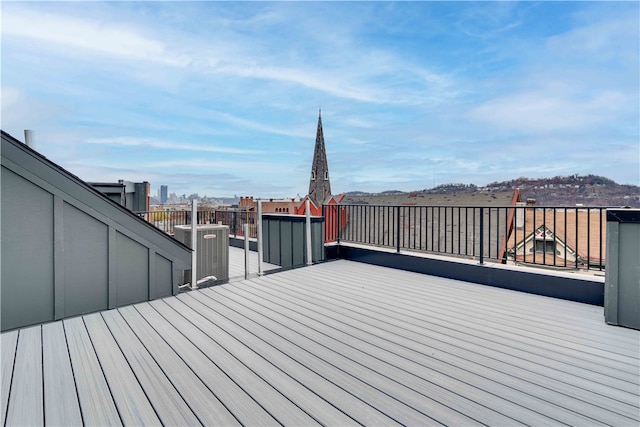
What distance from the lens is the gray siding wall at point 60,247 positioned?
2.40 m

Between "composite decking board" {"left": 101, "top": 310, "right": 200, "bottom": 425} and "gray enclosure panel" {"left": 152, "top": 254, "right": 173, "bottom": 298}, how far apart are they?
0.78 meters

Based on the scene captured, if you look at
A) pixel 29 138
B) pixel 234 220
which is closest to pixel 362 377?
pixel 29 138

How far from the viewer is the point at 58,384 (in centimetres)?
166

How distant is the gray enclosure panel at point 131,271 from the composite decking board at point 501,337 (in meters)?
1.92

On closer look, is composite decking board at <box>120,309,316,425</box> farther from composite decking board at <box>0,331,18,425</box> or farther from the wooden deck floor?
composite decking board at <box>0,331,18,425</box>

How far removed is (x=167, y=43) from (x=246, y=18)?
2309 mm

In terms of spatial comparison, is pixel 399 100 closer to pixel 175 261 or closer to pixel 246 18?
pixel 246 18

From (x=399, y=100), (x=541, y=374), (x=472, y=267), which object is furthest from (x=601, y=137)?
(x=541, y=374)

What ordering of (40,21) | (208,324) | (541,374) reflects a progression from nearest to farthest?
1. (541,374)
2. (208,324)
3. (40,21)

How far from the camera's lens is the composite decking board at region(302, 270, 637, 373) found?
6.73 feet

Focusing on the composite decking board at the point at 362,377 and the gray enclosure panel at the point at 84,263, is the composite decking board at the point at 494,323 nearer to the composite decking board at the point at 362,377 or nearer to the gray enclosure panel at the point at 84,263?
the composite decking board at the point at 362,377

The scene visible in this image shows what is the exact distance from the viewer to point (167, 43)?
269 inches

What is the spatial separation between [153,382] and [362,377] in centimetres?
125

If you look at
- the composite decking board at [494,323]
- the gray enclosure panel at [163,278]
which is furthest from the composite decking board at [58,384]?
the composite decking board at [494,323]
